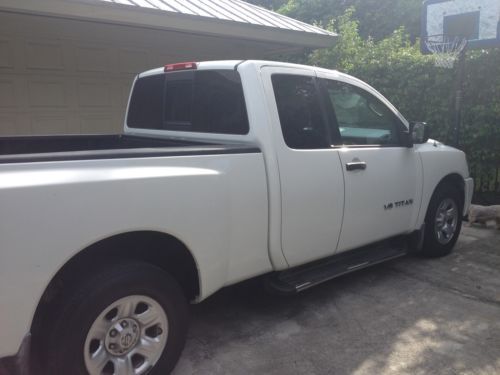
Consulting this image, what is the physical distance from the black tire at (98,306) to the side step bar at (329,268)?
0.98m

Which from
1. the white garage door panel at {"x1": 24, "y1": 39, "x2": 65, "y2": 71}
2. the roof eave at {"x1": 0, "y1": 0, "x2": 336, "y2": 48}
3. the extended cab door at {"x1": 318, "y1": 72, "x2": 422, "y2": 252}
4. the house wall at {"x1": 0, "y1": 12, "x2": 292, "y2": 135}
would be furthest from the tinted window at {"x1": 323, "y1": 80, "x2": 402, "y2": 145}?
the white garage door panel at {"x1": 24, "y1": 39, "x2": 65, "y2": 71}

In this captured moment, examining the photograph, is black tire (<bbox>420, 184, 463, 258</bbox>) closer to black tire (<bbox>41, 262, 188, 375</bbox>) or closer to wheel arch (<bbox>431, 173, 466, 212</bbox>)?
wheel arch (<bbox>431, 173, 466, 212</bbox>)

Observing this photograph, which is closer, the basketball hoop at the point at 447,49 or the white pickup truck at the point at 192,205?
the white pickup truck at the point at 192,205

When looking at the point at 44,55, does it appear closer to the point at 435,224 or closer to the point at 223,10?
the point at 223,10

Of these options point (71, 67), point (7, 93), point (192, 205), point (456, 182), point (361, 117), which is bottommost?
point (456, 182)

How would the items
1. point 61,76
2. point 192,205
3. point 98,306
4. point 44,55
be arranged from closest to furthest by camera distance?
1. point 98,306
2. point 192,205
3. point 44,55
4. point 61,76

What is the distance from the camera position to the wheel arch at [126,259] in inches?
103

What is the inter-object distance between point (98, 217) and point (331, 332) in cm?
204

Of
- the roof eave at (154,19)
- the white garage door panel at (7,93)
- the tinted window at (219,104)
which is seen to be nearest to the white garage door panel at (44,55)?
the white garage door panel at (7,93)

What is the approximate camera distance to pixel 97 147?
175 inches

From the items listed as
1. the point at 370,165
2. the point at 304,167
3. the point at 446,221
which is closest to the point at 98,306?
the point at 304,167

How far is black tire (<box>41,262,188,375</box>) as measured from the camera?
2.52 meters

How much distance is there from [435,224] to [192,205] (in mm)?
3167

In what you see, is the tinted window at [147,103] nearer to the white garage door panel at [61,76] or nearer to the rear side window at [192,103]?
the rear side window at [192,103]
